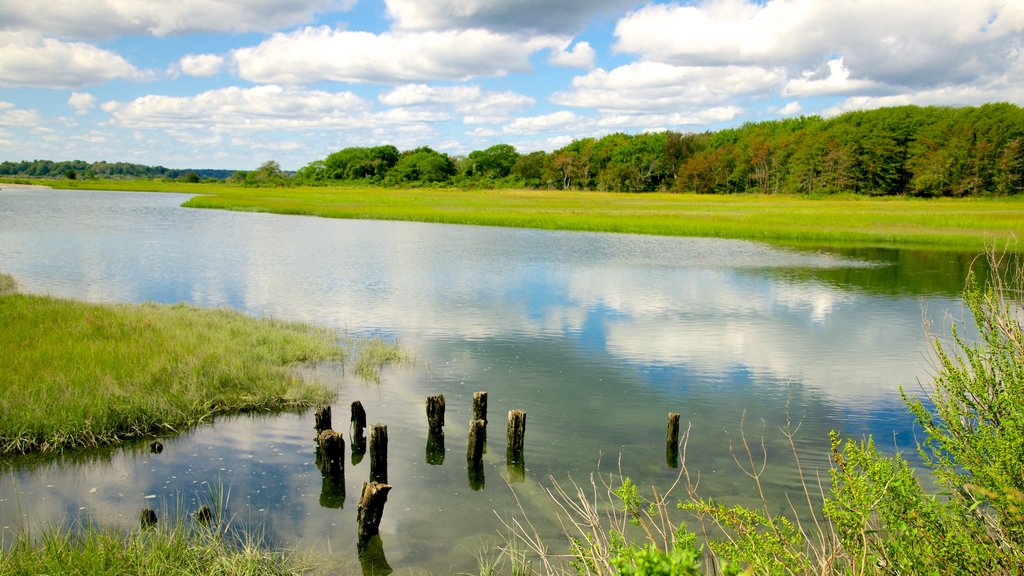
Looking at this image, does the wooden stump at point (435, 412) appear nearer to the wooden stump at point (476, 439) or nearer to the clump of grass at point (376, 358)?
the wooden stump at point (476, 439)

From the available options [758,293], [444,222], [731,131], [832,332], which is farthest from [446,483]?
[731,131]

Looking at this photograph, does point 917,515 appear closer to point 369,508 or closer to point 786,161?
point 369,508

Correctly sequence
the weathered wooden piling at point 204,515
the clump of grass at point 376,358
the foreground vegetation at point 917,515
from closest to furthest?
the foreground vegetation at point 917,515
the weathered wooden piling at point 204,515
the clump of grass at point 376,358

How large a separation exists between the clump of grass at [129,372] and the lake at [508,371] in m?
0.44

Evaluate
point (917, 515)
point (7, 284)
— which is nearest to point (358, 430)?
point (917, 515)

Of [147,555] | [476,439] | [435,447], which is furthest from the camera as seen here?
[435,447]

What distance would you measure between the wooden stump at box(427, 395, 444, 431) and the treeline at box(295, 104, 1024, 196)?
305 feet

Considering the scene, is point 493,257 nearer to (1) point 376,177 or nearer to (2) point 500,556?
(2) point 500,556

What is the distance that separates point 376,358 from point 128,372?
4961 mm

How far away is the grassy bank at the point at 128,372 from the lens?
10438mm

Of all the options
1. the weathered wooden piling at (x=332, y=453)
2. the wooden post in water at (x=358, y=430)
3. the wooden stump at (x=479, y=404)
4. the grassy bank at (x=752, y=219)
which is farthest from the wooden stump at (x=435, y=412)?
the grassy bank at (x=752, y=219)

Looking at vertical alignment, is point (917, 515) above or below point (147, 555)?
above

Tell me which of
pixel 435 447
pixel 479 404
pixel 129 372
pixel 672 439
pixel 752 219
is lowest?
pixel 435 447

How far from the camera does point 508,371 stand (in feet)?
49.4
